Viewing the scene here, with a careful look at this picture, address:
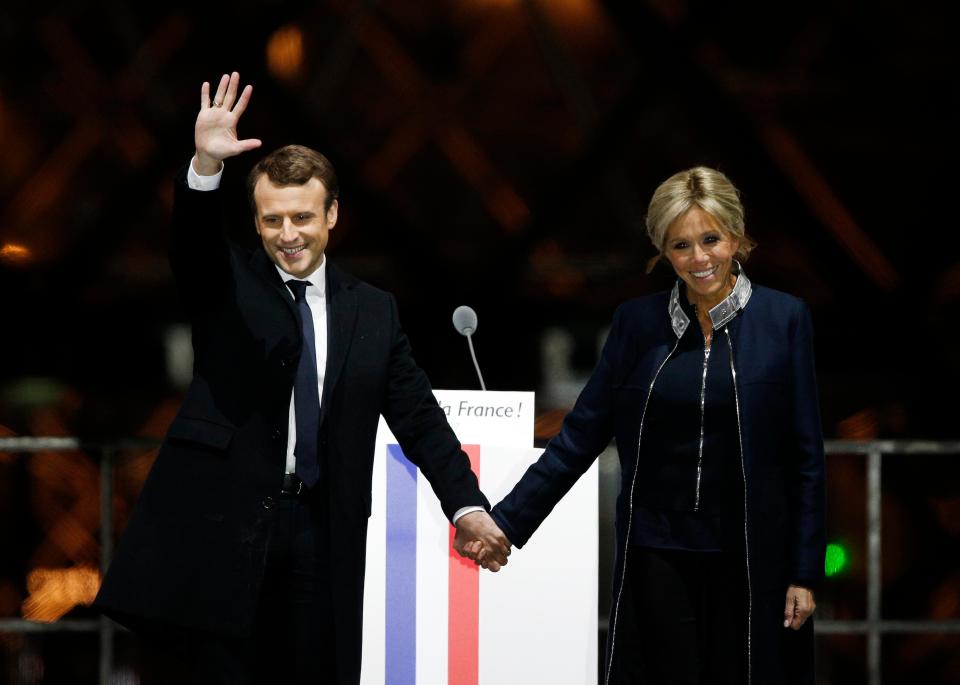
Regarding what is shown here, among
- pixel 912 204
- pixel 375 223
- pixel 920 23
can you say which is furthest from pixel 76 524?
pixel 920 23

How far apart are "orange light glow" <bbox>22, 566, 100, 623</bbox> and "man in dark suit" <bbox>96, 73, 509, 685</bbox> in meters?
2.26

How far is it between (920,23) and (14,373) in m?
3.68

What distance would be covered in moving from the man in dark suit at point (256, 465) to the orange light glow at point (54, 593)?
226cm

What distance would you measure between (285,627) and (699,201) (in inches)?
46.0

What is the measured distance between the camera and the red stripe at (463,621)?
2.74 metres

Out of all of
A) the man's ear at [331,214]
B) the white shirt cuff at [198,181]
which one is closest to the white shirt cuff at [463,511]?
the man's ear at [331,214]

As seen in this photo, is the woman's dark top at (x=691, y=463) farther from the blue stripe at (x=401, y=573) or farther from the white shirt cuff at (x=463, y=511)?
the blue stripe at (x=401, y=573)

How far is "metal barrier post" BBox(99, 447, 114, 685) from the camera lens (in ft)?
11.7

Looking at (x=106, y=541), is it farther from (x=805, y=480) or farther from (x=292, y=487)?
(x=805, y=480)

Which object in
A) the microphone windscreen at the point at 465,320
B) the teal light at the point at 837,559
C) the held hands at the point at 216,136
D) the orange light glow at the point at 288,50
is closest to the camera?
the held hands at the point at 216,136

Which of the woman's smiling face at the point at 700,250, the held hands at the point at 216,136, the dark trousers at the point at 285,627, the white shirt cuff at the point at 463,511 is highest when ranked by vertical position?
the held hands at the point at 216,136

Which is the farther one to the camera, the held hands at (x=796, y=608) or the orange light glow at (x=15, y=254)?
the orange light glow at (x=15, y=254)

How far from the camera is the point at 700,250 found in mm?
2330

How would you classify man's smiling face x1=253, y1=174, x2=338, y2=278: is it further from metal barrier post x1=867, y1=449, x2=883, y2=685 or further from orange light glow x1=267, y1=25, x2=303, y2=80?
orange light glow x1=267, y1=25, x2=303, y2=80
